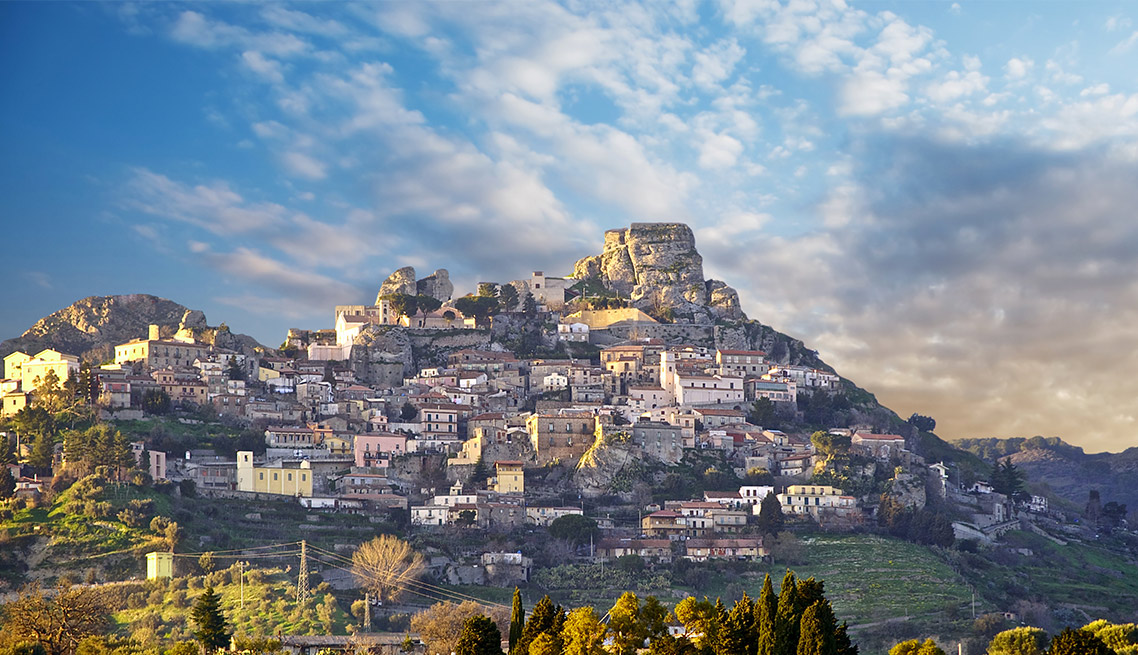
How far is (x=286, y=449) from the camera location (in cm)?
7706

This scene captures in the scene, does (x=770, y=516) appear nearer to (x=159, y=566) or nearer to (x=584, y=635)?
(x=159, y=566)

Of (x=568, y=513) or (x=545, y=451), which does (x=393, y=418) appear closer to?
(x=545, y=451)

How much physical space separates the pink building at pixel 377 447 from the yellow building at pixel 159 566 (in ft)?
52.6

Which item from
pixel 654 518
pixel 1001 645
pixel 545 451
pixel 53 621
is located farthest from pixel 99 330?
pixel 1001 645

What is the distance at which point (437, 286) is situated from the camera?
355ft

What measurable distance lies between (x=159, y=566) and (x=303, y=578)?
6.11 metres

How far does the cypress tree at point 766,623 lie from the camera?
37.6 meters

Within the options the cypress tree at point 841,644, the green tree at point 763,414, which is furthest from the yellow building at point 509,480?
the cypress tree at point 841,644

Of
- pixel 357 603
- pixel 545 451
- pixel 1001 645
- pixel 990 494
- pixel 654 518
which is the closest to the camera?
pixel 1001 645

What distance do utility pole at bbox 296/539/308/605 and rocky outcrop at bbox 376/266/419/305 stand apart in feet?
136

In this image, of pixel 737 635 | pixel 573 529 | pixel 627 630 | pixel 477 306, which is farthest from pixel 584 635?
pixel 477 306

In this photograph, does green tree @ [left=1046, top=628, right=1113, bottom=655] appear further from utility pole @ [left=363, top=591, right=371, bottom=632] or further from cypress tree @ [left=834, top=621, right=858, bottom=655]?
utility pole @ [left=363, top=591, right=371, bottom=632]

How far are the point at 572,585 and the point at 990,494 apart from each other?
32271mm

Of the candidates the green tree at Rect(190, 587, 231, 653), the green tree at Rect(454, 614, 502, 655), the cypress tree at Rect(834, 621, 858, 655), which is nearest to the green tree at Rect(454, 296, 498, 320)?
the green tree at Rect(190, 587, 231, 653)
